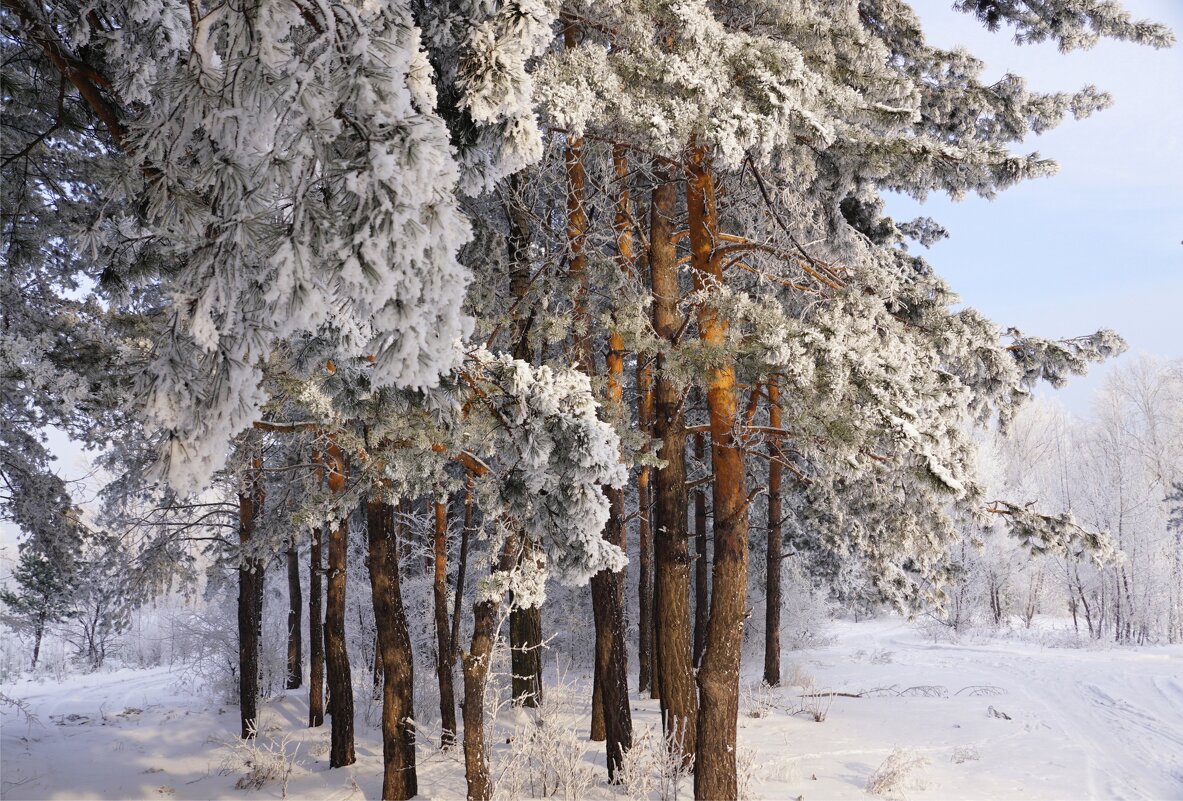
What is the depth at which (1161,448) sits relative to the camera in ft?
105

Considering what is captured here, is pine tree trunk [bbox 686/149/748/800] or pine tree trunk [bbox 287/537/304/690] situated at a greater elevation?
pine tree trunk [bbox 686/149/748/800]

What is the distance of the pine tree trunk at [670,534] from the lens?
7.24 meters

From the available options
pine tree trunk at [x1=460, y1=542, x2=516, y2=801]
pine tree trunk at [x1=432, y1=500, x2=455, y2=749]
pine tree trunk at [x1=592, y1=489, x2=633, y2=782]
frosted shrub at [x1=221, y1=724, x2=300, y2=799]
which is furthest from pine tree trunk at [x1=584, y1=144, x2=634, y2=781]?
frosted shrub at [x1=221, y1=724, x2=300, y2=799]

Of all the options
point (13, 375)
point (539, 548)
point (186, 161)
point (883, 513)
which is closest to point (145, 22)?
point (186, 161)

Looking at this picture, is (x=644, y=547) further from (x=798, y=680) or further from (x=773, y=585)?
(x=798, y=680)

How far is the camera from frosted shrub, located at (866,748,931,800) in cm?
757

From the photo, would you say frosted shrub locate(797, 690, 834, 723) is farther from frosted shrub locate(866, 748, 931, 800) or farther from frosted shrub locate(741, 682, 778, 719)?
frosted shrub locate(866, 748, 931, 800)

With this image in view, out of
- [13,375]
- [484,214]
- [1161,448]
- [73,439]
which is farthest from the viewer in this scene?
[1161,448]

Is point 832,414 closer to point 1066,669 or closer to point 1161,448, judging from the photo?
point 1066,669

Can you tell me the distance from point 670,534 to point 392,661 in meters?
3.67

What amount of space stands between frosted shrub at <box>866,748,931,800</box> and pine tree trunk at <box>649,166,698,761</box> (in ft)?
6.85

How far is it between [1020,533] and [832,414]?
2.94 meters

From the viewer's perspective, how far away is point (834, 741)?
32.2 feet

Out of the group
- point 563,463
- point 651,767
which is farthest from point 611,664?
point 563,463
